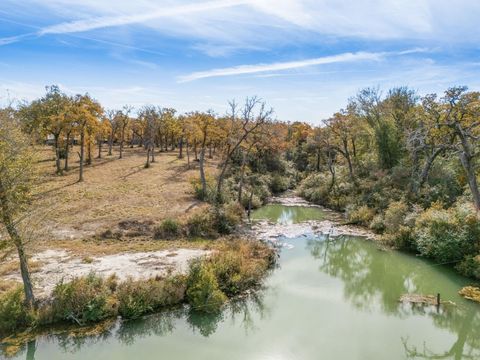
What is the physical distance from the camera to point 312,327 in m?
14.4

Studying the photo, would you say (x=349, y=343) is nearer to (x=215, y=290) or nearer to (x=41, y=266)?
(x=215, y=290)

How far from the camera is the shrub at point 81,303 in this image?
13.2m

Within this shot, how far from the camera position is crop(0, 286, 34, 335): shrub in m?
12.3

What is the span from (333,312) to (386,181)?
707 inches

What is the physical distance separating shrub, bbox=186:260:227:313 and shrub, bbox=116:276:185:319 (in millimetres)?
433

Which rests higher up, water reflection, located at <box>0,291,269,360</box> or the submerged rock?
the submerged rock

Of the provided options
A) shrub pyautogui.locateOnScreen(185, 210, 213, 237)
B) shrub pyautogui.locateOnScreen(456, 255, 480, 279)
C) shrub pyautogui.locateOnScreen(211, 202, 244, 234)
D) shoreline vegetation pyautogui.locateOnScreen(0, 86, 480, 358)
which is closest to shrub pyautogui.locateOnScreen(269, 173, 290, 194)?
shoreline vegetation pyautogui.locateOnScreen(0, 86, 480, 358)

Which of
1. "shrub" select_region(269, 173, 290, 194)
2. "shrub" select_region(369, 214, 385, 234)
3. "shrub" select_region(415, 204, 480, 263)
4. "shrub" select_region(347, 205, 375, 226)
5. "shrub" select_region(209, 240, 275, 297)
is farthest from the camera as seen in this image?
"shrub" select_region(269, 173, 290, 194)

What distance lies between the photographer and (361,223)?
2881 cm

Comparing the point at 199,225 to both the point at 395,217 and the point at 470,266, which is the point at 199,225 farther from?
the point at 470,266

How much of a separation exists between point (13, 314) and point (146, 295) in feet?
15.1

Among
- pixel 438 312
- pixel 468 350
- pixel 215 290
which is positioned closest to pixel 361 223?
pixel 438 312

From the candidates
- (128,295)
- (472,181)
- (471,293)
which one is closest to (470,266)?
(471,293)

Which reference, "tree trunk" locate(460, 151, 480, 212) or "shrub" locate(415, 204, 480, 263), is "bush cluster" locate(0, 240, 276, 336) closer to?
"shrub" locate(415, 204, 480, 263)
